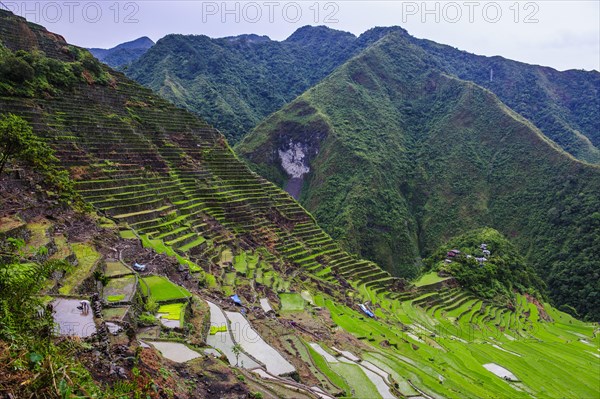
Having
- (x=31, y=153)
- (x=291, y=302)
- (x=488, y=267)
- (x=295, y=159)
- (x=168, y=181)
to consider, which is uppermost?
(x=295, y=159)

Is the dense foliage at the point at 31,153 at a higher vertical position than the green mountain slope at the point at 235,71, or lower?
lower

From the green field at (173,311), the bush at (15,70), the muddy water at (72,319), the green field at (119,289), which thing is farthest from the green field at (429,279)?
the bush at (15,70)

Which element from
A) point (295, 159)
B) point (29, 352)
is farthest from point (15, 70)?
point (295, 159)

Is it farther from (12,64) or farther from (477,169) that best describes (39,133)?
(477,169)

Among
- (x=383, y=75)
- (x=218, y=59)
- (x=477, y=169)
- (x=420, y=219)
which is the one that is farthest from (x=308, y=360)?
(x=218, y=59)

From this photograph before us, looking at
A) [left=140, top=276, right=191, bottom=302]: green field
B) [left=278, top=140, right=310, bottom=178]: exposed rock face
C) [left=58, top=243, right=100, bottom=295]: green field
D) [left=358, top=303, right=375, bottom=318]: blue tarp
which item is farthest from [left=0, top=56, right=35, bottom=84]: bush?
[left=278, top=140, right=310, bottom=178]: exposed rock face

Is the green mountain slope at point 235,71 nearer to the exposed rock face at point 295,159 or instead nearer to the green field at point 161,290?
the exposed rock face at point 295,159

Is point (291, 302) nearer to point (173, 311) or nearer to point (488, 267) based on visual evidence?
point (173, 311)
